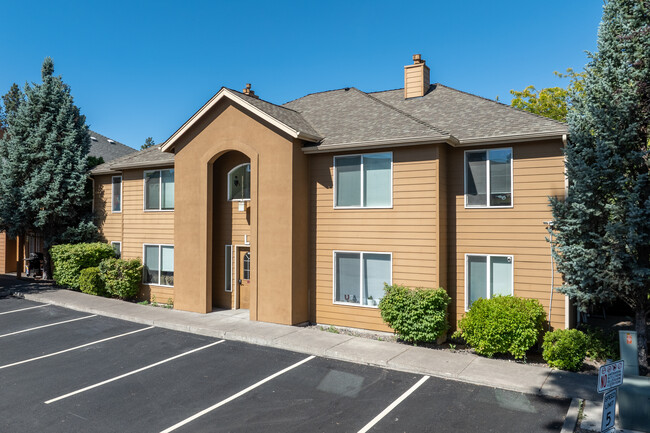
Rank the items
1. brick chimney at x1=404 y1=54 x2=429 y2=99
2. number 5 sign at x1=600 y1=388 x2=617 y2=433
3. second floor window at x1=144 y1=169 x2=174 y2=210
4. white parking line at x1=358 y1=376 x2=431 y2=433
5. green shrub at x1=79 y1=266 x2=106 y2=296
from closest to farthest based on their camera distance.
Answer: number 5 sign at x1=600 y1=388 x2=617 y2=433
white parking line at x1=358 y1=376 x2=431 y2=433
brick chimney at x1=404 y1=54 x2=429 y2=99
second floor window at x1=144 y1=169 x2=174 y2=210
green shrub at x1=79 y1=266 x2=106 y2=296

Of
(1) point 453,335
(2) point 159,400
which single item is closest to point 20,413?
(2) point 159,400

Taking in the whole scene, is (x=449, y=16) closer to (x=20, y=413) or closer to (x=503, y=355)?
(x=503, y=355)

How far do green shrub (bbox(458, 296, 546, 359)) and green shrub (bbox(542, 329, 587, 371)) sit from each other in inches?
18.6

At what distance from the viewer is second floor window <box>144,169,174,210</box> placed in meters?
17.0

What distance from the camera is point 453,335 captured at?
38.2 feet

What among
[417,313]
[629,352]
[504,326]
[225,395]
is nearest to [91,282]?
[225,395]

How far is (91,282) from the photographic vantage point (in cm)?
1745

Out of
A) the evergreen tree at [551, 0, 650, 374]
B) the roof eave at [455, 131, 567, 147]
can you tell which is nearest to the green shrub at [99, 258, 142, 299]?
the roof eave at [455, 131, 567, 147]

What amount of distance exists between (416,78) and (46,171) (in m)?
16.2

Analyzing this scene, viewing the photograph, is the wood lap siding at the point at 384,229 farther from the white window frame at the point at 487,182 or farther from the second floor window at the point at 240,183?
the second floor window at the point at 240,183

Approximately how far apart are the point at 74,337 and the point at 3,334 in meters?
2.18

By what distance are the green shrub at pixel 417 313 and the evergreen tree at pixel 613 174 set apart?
2.84m

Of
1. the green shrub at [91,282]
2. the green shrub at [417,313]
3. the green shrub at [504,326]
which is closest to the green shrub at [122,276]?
the green shrub at [91,282]

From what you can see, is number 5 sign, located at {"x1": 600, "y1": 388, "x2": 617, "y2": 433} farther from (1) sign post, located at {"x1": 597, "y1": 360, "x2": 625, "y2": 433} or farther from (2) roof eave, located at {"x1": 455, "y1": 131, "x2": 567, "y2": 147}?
(2) roof eave, located at {"x1": 455, "y1": 131, "x2": 567, "y2": 147}
